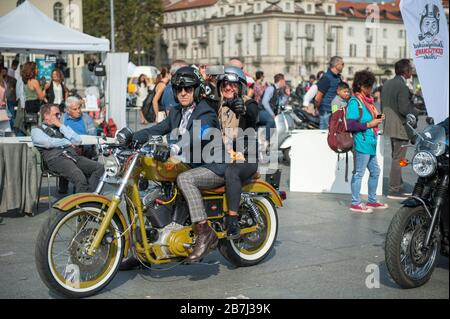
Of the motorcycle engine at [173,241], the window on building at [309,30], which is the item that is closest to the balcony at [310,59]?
the window on building at [309,30]

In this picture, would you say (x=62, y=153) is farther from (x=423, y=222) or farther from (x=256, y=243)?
(x=423, y=222)

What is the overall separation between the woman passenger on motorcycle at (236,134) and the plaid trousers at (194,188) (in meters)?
0.25

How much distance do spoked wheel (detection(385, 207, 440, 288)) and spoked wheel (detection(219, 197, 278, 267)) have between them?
1.43 meters

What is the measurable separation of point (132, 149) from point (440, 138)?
7.95 ft

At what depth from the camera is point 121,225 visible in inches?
235

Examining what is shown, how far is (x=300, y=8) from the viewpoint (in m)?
140

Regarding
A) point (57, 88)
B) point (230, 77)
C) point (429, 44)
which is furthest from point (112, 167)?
point (57, 88)

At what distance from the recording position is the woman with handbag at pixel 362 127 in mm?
9617

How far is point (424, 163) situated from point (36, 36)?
10.4 m

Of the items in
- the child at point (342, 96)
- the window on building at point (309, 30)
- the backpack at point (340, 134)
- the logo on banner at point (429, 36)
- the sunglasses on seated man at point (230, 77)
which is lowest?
the backpack at point (340, 134)

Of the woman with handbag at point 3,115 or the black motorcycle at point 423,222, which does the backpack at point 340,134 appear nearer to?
the black motorcycle at point 423,222

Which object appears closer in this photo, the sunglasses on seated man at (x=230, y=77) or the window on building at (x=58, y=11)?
the sunglasses on seated man at (x=230, y=77)

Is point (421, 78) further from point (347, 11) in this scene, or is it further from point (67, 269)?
point (347, 11)

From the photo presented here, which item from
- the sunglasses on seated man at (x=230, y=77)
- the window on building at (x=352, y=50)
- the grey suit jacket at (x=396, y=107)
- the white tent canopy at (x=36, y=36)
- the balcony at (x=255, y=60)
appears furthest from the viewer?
the window on building at (x=352, y=50)
